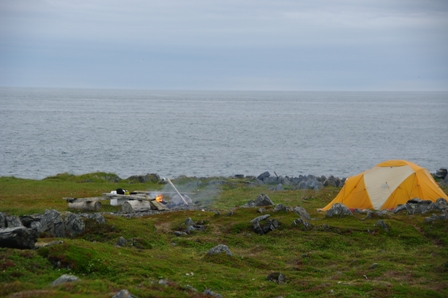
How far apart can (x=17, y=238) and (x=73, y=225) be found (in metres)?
7.19

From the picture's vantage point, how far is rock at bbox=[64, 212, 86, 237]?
28203mm

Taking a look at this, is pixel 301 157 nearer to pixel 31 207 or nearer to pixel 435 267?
pixel 31 207

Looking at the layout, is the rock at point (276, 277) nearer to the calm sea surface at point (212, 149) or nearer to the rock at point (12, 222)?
the rock at point (12, 222)

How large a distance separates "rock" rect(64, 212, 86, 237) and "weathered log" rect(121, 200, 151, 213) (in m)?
9.51

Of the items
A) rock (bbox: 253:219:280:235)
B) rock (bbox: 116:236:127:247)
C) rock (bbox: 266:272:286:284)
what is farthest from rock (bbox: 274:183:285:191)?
rock (bbox: 266:272:286:284)

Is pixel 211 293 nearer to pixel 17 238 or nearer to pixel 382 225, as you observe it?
pixel 17 238

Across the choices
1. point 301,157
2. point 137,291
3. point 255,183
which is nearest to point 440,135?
point 301,157

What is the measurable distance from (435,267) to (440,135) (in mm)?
137753

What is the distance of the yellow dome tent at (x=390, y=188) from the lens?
1622 inches

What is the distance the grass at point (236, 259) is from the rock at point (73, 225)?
419mm

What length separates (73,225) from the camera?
28312 mm

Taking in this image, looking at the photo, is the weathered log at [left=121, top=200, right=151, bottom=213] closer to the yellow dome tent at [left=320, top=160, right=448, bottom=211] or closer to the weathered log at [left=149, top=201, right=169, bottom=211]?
the weathered log at [left=149, top=201, right=169, bottom=211]

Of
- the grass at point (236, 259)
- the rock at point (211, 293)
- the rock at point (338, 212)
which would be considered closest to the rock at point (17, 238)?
the grass at point (236, 259)

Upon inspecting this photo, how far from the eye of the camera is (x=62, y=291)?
1609cm
